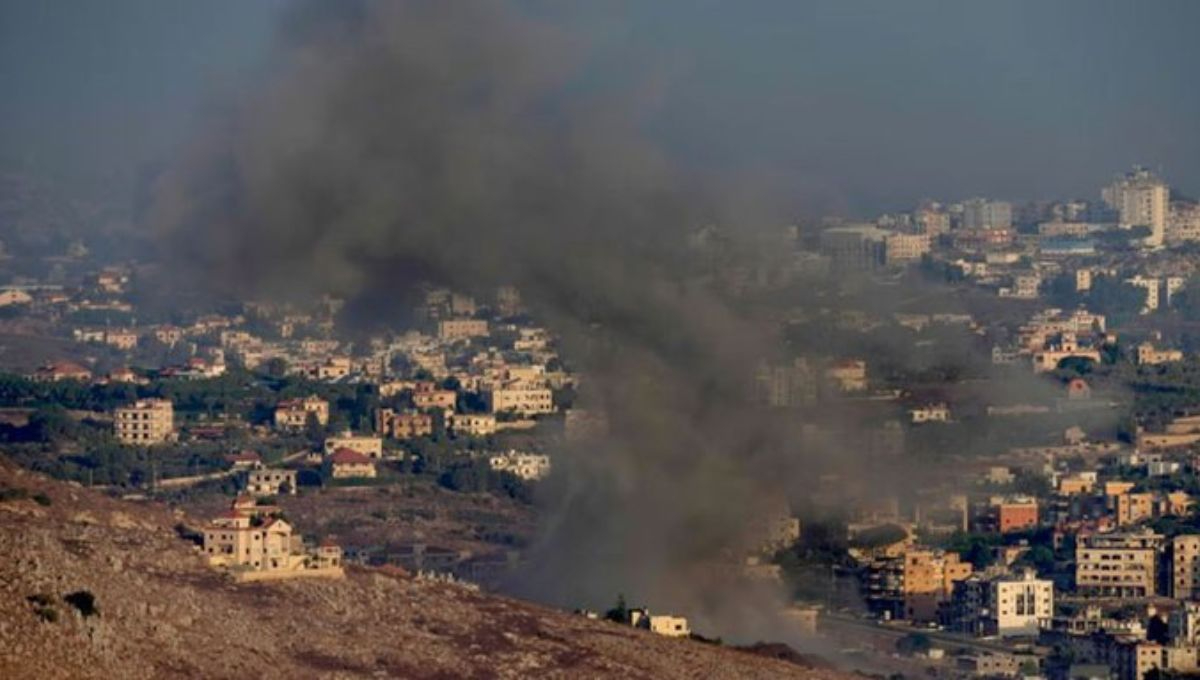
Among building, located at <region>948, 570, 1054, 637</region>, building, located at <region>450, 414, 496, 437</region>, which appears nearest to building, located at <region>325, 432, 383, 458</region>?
building, located at <region>450, 414, 496, 437</region>

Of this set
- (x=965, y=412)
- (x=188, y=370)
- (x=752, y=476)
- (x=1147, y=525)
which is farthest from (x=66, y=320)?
(x=752, y=476)

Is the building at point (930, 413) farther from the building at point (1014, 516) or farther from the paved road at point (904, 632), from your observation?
the paved road at point (904, 632)

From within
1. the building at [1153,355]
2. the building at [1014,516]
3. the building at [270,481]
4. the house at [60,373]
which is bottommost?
the building at [1014,516]

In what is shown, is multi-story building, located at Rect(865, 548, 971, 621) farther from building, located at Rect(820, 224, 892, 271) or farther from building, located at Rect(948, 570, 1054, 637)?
building, located at Rect(820, 224, 892, 271)

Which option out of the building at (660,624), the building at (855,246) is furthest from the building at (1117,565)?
the building at (660,624)

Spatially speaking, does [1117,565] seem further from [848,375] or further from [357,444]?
[357,444]

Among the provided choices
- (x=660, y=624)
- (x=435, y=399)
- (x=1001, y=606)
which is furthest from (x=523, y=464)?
(x=660, y=624)

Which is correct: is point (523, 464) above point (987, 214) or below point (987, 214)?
below

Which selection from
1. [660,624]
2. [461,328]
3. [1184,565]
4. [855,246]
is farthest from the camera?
[855,246]
